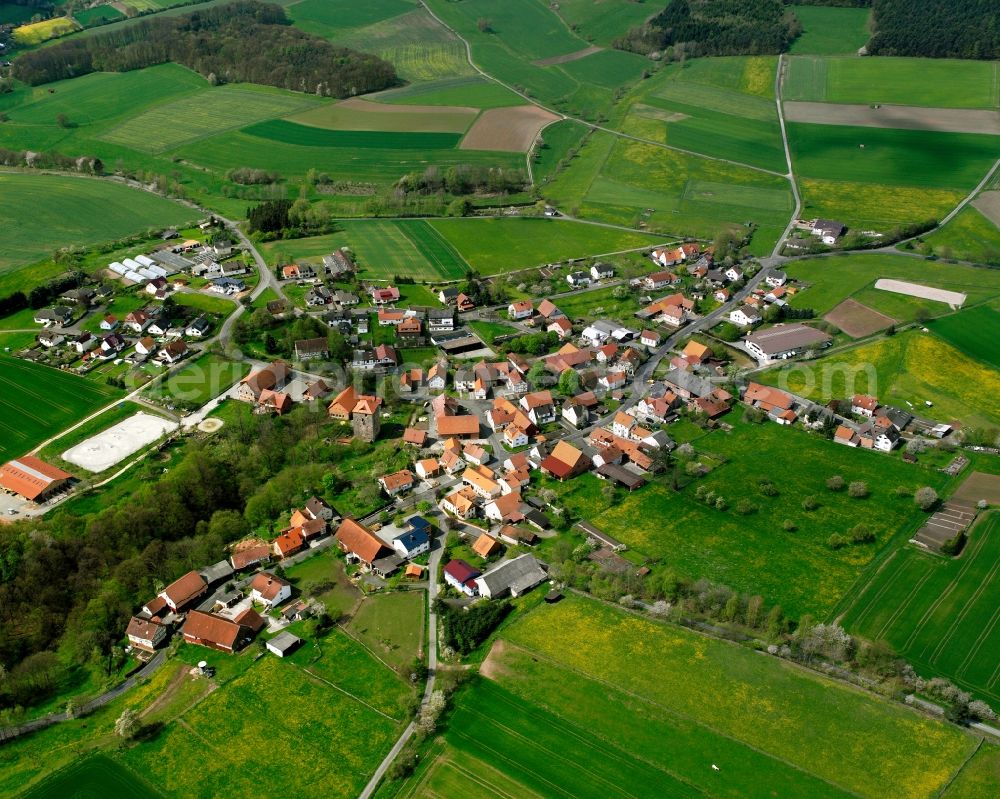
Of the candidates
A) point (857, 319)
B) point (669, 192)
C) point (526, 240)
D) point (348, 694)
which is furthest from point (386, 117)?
point (348, 694)

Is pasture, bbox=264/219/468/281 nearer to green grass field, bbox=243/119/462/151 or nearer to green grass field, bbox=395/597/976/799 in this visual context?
green grass field, bbox=243/119/462/151

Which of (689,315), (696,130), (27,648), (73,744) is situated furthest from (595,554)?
(696,130)

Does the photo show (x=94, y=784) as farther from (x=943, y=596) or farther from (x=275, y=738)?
(x=943, y=596)

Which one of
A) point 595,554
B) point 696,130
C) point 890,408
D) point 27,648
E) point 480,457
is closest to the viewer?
point 27,648

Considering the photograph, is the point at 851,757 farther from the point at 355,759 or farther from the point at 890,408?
the point at 890,408

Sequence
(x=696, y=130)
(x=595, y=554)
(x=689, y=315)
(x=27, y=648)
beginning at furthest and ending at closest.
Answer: (x=696, y=130)
(x=689, y=315)
(x=595, y=554)
(x=27, y=648)
